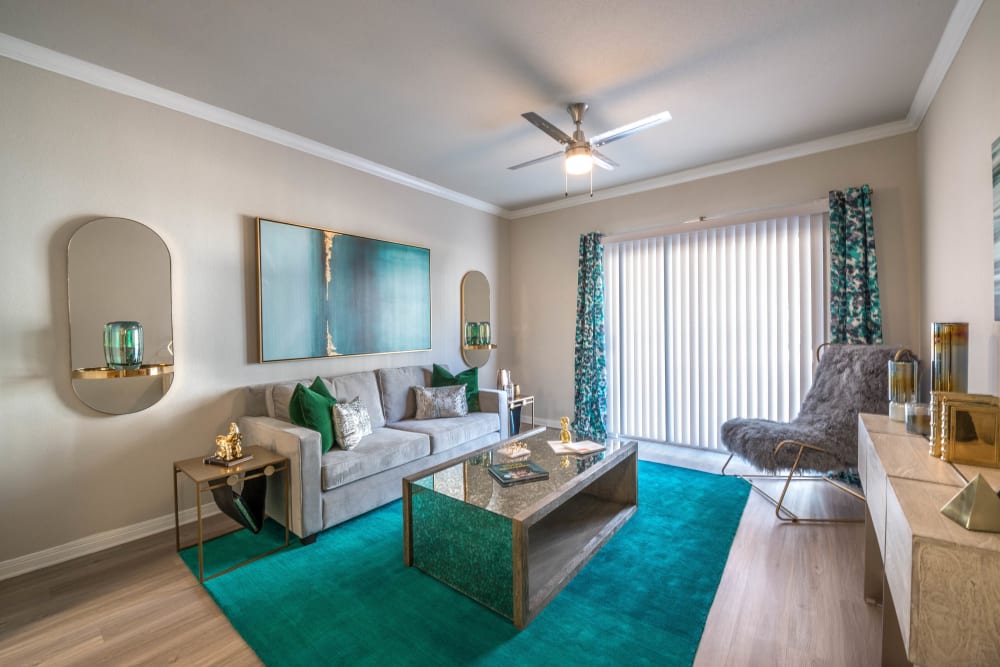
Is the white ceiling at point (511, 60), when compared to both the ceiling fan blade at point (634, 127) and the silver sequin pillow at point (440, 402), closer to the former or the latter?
the ceiling fan blade at point (634, 127)

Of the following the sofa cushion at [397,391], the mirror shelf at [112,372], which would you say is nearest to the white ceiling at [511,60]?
the mirror shelf at [112,372]

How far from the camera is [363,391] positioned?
11.5 ft

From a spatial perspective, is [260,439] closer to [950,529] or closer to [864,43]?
[950,529]

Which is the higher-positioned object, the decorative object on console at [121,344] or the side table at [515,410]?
the decorative object on console at [121,344]

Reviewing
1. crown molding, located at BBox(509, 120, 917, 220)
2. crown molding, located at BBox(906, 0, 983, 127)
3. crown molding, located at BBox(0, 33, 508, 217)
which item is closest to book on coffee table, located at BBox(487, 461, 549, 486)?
crown molding, located at BBox(0, 33, 508, 217)

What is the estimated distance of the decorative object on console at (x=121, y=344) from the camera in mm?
2273

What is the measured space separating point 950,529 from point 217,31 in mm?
3317

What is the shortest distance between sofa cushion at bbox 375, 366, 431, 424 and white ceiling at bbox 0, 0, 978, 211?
1928 millimetres

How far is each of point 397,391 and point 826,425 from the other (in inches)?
126

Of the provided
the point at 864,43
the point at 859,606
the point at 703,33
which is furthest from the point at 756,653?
the point at 864,43

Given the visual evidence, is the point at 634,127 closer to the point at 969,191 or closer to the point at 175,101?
the point at 969,191

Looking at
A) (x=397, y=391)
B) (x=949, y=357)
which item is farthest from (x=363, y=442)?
(x=949, y=357)

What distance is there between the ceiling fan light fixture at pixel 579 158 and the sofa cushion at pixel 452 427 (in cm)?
213

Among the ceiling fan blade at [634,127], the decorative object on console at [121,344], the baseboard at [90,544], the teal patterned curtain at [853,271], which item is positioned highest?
the ceiling fan blade at [634,127]
